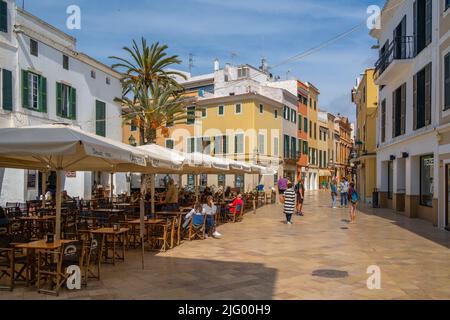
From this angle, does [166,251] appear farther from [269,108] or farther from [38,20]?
Result: [269,108]

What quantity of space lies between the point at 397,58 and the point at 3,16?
1637cm

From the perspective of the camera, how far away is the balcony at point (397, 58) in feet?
59.6

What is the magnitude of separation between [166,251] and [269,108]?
1164 inches

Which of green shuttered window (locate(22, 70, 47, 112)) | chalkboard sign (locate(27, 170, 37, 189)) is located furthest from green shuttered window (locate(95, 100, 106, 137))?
chalkboard sign (locate(27, 170, 37, 189))

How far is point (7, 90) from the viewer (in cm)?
1650

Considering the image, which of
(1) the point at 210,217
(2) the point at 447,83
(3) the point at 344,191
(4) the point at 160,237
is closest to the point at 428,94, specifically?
(2) the point at 447,83

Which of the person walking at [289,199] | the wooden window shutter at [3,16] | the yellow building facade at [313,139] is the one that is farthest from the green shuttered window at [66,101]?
the yellow building facade at [313,139]

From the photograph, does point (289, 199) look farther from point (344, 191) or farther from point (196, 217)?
point (344, 191)

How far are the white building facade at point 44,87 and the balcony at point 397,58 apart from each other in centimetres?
1511

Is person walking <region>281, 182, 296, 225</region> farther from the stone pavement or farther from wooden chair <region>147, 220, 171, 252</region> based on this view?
wooden chair <region>147, 220, 171, 252</region>

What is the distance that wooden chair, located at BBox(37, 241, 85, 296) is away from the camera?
245 inches

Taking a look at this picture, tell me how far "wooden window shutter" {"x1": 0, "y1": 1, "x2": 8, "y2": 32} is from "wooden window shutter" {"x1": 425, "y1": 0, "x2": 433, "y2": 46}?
53.0 ft
